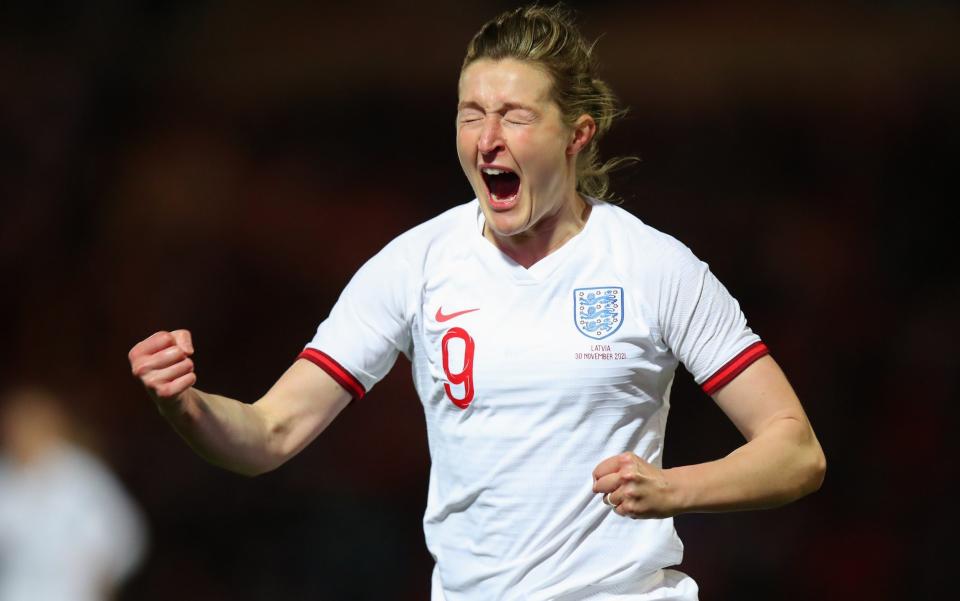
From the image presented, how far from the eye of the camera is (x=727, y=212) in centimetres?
558

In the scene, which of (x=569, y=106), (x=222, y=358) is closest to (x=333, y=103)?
(x=222, y=358)

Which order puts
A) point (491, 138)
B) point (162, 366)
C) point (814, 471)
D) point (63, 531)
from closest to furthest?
point (162, 366)
point (814, 471)
point (491, 138)
point (63, 531)

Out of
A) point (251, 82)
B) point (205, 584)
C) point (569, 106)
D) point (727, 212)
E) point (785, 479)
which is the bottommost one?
point (205, 584)

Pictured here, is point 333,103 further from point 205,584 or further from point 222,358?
point 205,584

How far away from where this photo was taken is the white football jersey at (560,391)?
235cm

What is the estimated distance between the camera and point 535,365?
2.37 metres

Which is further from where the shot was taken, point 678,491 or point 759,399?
point 759,399

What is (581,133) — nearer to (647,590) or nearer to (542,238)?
(542,238)

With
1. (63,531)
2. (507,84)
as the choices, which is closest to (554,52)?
(507,84)

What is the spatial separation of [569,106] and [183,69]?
3.83 meters

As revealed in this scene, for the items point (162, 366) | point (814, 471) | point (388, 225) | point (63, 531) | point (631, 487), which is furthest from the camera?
point (388, 225)

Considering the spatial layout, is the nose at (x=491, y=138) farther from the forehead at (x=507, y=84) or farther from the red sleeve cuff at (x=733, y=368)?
the red sleeve cuff at (x=733, y=368)

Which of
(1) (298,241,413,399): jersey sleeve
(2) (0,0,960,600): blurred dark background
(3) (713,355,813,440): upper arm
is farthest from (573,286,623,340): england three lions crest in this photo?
(2) (0,0,960,600): blurred dark background

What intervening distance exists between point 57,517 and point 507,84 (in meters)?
2.98
